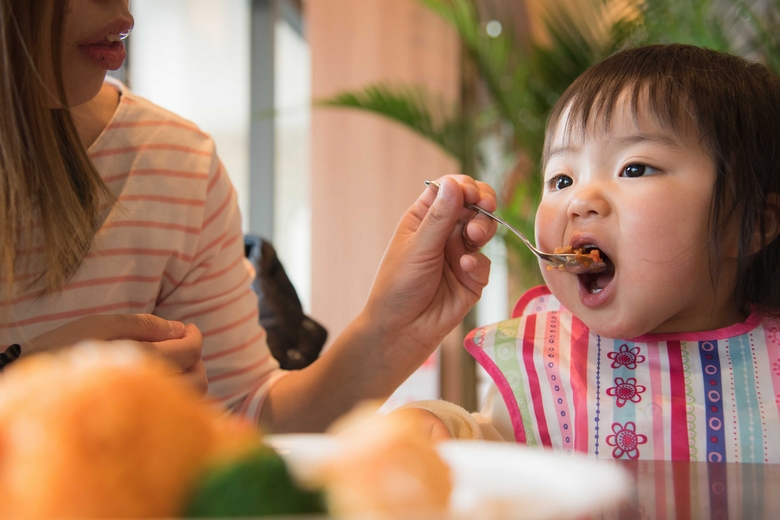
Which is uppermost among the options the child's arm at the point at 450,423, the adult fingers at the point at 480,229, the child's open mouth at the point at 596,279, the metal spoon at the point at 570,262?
the adult fingers at the point at 480,229

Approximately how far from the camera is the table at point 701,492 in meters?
0.40

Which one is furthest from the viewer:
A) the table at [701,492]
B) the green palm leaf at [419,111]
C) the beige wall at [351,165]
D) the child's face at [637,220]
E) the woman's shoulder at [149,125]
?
the beige wall at [351,165]

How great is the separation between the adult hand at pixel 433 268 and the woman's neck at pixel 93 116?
0.48m

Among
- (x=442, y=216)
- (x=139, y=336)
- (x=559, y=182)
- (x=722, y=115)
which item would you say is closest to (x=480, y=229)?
(x=442, y=216)

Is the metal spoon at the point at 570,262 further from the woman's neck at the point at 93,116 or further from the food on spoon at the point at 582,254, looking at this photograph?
the woman's neck at the point at 93,116

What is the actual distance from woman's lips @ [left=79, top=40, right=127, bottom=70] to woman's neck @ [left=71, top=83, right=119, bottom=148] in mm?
211

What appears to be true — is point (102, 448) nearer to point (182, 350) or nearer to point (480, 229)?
point (182, 350)

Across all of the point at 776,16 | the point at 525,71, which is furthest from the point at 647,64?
the point at 525,71

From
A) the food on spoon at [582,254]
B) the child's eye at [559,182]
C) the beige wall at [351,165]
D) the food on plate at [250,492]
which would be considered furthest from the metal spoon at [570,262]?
the beige wall at [351,165]

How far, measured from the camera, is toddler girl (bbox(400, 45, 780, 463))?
93cm

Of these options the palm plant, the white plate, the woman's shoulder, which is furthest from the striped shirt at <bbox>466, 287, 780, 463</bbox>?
the palm plant

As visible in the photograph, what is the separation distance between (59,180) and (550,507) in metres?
0.72

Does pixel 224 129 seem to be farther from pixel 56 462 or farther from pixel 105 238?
pixel 56 462

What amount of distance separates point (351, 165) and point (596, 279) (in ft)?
8.67
